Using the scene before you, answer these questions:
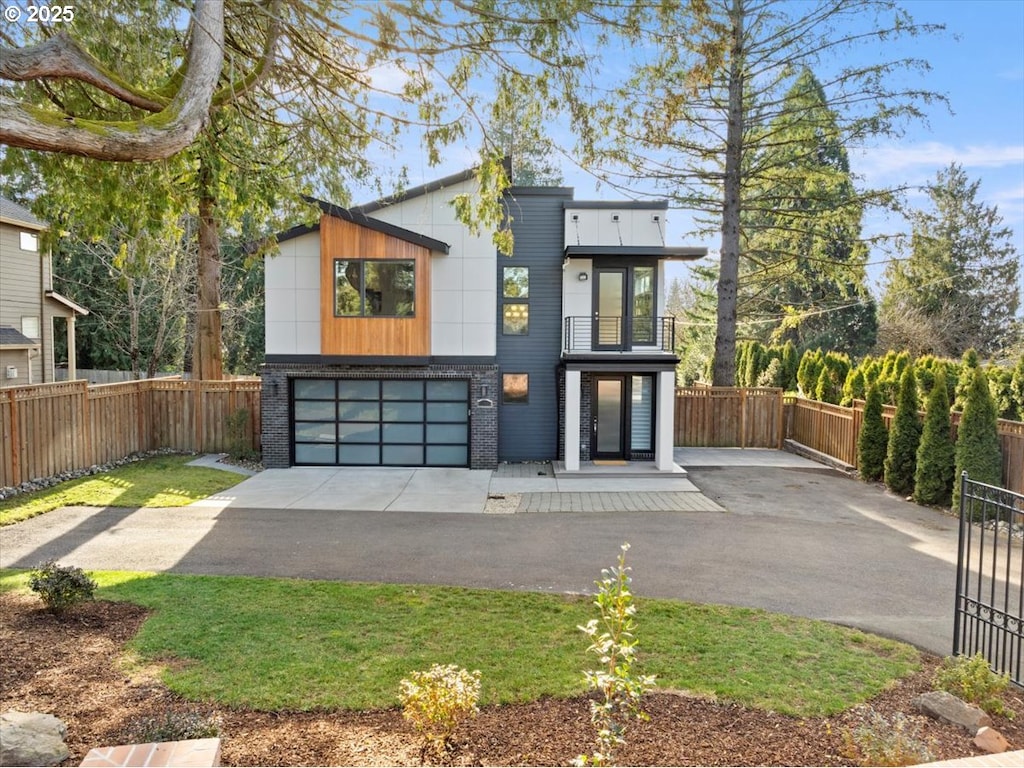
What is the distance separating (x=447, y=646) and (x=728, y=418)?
15.1m

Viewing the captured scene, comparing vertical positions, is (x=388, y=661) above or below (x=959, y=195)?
below

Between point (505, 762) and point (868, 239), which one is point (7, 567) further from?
point (868, 239)

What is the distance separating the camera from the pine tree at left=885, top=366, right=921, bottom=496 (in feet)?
41.2

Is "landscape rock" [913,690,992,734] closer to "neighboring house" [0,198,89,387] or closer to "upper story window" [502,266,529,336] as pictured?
"upper story window" [502,266,529,336]

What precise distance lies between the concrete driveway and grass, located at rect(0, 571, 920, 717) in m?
0.66

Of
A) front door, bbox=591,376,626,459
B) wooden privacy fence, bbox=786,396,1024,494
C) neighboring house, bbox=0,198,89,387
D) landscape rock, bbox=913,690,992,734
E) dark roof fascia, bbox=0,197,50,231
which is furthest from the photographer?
neighboring house, bbox=0,198,89,387

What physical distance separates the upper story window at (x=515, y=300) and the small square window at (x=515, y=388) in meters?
1.09

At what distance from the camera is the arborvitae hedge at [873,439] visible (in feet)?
44.9

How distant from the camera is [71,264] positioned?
2975 centimetres

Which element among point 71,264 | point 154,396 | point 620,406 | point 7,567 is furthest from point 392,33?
point 71,264

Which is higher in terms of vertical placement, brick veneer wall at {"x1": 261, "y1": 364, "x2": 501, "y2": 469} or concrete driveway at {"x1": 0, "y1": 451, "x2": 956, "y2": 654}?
brick veneer wall at {"x1": 261, "y1": 364, "x2": 501, "y2": 469}

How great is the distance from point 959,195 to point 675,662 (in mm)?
43242

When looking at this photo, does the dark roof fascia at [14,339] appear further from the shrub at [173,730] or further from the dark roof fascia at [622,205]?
the shrub at [173,730]

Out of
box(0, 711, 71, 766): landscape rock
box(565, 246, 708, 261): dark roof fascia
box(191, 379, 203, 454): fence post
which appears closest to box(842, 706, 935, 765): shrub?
box(0, 711, 71, 766): landscape rock
